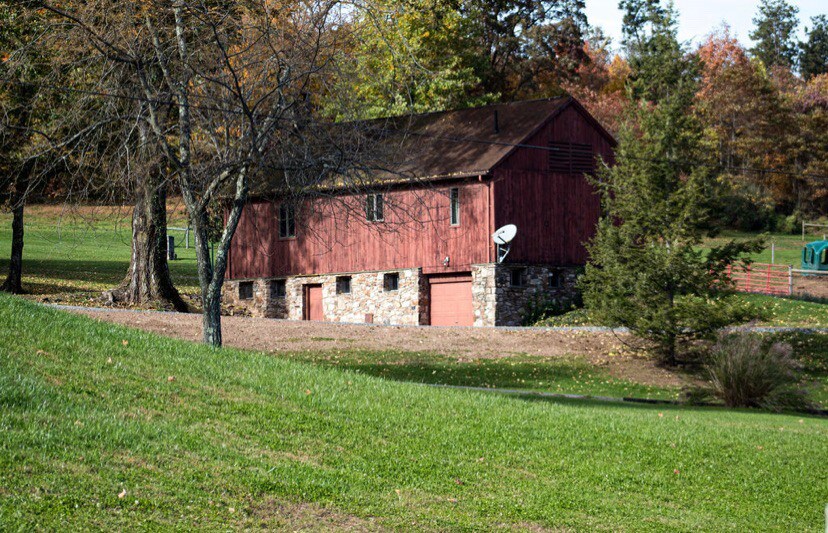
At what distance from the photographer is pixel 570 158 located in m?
38.6

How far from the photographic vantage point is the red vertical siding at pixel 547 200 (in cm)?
3697

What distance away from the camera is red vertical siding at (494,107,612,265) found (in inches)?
1455

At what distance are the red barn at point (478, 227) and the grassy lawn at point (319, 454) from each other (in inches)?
835

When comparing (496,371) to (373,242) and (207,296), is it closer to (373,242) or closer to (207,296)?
(207,296)

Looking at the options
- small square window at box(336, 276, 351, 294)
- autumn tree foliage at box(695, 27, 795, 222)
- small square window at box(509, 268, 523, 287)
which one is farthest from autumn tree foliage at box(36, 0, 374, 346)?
autumn tree foliage at box(695, 27, 795, 222)

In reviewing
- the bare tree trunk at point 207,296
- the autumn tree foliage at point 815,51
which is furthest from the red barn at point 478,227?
the autumn tree foliage at point 815,51

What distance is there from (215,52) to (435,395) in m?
7.14

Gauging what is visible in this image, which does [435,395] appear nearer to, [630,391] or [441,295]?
[630,391]

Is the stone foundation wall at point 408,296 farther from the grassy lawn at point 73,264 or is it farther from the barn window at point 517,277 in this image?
the grassy lawn at point 73,264

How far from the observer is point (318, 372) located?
15.7 metres

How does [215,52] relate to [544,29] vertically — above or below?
below

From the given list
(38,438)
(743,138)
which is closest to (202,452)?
(38,438)

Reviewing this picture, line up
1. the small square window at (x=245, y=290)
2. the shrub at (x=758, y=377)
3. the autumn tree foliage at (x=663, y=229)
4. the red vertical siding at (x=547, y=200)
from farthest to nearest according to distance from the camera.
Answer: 1. the small square window at (x=245, y=290)
2. the red vertical siding at (x=547, y=200)
3. the autumn tree foliage at (x=663, y=229)
4. the shrub at (x=758, y=377)

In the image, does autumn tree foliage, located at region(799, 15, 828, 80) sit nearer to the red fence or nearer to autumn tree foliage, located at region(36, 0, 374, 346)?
the red fence
